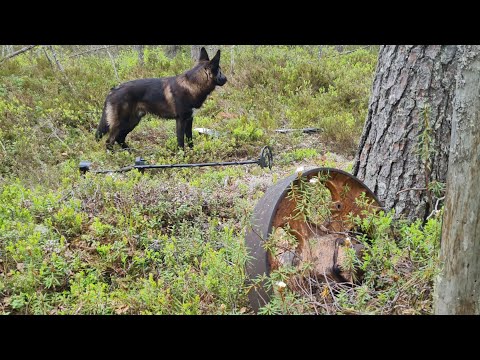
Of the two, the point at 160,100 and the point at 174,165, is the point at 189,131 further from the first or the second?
the point at 174,165

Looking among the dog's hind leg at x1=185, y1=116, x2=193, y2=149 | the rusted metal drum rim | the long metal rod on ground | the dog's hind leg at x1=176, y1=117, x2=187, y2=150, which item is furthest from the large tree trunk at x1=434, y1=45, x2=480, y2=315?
the dog's hind leg at x1=185, y1=116, x2=193, y2=149

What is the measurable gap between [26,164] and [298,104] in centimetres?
587

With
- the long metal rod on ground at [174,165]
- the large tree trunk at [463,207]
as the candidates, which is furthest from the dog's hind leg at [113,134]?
the large tree trunk at [463,207]

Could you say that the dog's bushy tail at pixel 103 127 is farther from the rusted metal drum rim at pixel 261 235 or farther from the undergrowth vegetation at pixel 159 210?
the rusted metal drum rim at pixel 261 235

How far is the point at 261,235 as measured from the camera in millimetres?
2715

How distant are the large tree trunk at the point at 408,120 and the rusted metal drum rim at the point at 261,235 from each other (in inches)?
51.3

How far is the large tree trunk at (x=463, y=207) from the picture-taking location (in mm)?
2008

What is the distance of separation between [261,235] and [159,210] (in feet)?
7.01

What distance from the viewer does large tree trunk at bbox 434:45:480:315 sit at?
201 cm

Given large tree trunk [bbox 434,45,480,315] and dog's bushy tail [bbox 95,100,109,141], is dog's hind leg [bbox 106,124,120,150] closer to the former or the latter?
dog's bushy tail [bbox 95,100,109,141]

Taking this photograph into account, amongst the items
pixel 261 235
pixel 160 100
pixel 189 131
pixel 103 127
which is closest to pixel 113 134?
pixel 103 127

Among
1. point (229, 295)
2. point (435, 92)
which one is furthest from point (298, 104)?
point (229, 295)
